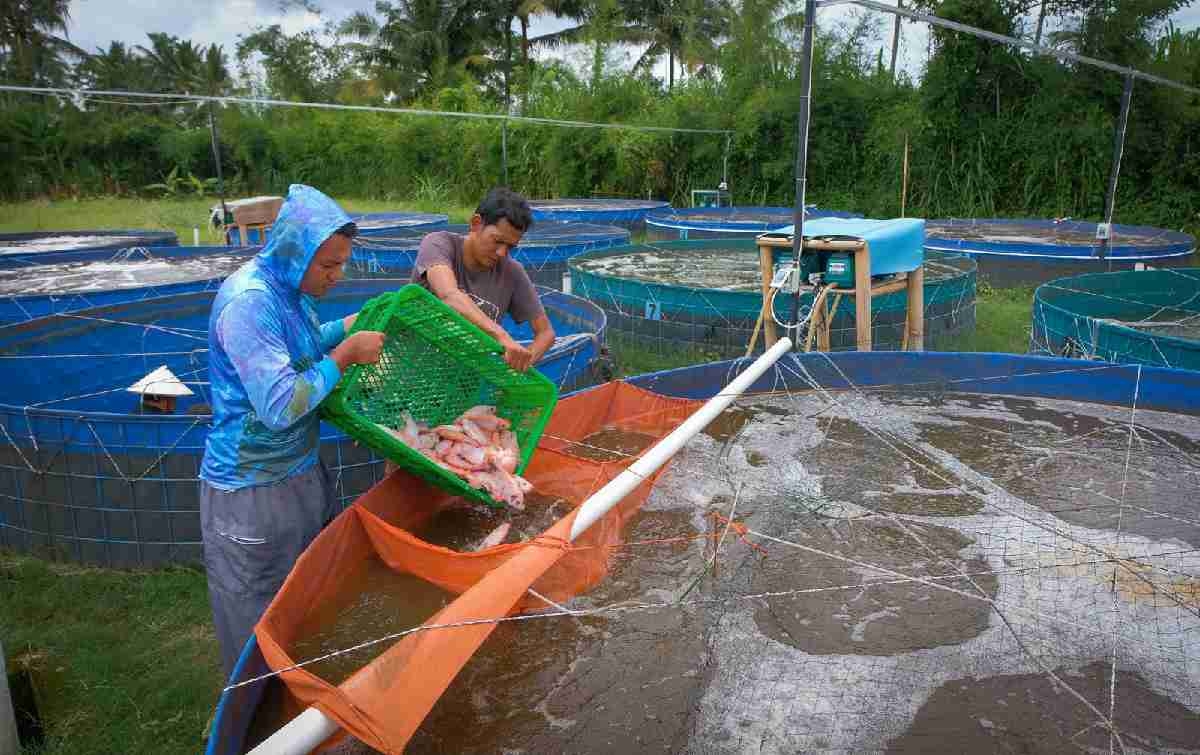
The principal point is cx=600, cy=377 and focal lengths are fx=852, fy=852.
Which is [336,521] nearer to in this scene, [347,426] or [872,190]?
[347,426]

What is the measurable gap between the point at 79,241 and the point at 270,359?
10524mm

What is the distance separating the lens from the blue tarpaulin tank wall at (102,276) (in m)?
6.50

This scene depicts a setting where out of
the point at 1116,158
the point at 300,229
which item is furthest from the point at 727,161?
the point at 300,229

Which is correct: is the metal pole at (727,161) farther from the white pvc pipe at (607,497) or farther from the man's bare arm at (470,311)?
the man's bare arm at (470,311)

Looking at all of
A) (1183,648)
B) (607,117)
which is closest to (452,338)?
(1183,648)

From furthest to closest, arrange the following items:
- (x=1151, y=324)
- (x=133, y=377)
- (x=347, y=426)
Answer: (x=1151, y=324)
(x=133, y=377)
(x=347, y=426)

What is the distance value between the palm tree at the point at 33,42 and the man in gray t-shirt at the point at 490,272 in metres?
32.3

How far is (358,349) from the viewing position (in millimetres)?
2299

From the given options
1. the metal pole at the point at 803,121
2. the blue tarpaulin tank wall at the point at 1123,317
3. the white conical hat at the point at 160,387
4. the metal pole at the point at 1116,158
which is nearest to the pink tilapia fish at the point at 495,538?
the metal pole at the point at 803,121

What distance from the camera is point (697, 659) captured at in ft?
8.77

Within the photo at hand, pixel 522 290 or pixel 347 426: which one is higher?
pixel 522 290

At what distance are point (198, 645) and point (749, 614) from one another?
2071 mm

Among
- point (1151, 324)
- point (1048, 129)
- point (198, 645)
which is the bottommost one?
point (198, 645)

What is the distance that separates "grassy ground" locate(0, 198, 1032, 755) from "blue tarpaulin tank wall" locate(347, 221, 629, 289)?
5.32 m
